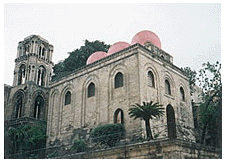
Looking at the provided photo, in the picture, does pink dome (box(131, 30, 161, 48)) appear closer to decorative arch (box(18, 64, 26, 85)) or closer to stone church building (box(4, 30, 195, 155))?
stone church building (box(4, 30, 195, 155))

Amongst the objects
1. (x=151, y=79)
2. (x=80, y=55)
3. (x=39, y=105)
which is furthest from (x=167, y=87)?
(x=39, y=105)

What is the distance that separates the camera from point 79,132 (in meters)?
21.3

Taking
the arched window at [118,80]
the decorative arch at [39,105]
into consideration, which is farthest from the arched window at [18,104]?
the arched window at [118,80]

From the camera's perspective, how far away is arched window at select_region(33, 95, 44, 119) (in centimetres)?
3100

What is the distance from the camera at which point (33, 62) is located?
3362cm

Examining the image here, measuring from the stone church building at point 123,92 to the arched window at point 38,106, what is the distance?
6.93m

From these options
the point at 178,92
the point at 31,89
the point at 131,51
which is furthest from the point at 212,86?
the point at 31,89

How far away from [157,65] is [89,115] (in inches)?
240

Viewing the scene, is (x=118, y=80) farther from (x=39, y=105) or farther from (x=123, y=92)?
(x=39, y=105)

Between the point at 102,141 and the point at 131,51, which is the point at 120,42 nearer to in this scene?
the point at 131,51

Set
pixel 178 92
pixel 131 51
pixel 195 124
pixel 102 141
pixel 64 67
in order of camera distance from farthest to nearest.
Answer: pixel 64 67 → pixel 195 124 → pixel 178 92 → pixel 131 51 → pixel 102 141

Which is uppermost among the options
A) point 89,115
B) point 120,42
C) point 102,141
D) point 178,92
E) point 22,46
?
point 22,46

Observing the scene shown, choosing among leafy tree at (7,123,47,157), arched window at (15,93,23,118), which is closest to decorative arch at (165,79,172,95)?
leafy tree at (7,123,47,157)

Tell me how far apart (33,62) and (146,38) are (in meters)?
15.8
